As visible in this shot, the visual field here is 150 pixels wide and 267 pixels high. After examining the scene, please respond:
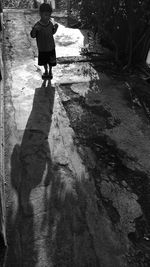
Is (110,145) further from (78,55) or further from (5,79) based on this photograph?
(78,55)

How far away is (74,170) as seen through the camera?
161 inches

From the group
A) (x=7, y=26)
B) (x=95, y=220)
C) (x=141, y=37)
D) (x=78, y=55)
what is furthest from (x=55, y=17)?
(x=95, y=220)

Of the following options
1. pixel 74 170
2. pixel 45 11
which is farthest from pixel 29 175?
pixel 45 11

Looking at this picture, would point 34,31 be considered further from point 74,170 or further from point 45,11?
point 74,170

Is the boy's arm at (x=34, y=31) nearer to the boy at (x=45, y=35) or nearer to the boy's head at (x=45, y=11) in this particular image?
the boy at (x=45, y=35)

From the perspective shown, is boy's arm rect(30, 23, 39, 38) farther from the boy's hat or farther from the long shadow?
the long shadow

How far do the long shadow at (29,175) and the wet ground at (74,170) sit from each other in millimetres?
11

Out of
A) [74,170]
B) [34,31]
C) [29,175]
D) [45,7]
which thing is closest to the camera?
[29,175]

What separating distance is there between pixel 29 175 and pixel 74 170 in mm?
635

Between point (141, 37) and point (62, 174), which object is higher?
point (141, 37)

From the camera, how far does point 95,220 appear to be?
11.3 feet

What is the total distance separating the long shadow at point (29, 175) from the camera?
10.1ft

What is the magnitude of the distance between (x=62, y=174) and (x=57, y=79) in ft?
9.03

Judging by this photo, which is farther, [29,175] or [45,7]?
[45,7]
